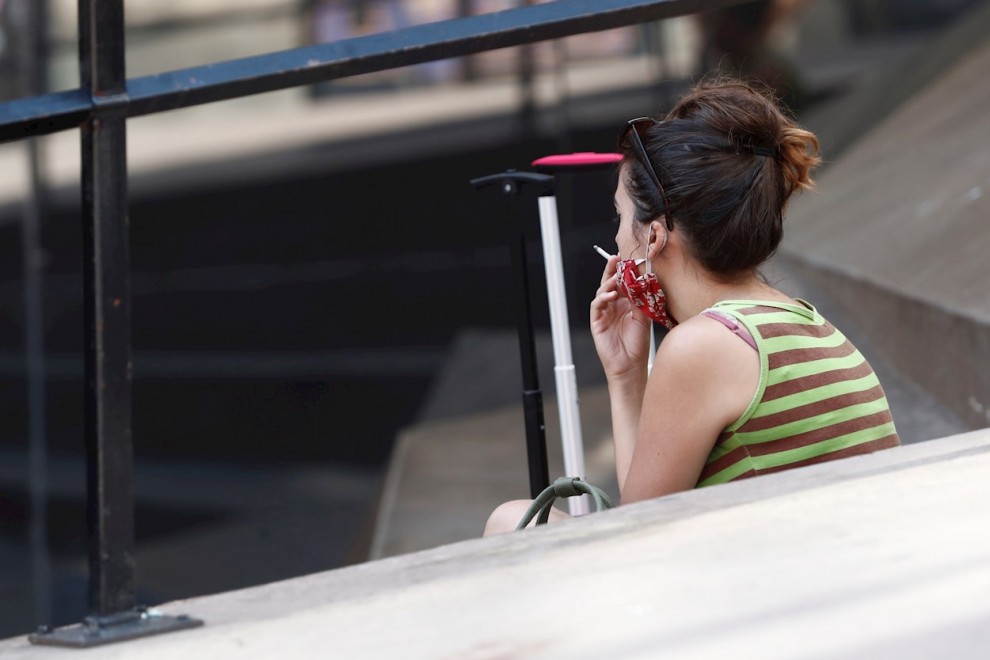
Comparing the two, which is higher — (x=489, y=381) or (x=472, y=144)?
(x=472, y=144)

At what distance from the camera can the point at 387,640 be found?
0.92 metres

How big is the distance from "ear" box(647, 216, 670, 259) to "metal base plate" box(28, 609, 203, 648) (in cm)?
84

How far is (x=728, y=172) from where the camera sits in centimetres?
158

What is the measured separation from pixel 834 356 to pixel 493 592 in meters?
0.70

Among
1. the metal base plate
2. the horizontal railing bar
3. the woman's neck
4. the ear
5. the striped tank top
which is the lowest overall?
the metal base plate

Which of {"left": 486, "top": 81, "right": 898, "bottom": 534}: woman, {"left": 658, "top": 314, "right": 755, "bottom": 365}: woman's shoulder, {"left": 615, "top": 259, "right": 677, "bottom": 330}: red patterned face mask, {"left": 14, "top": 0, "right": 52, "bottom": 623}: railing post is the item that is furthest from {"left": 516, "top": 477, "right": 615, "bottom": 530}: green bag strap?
{"left": 14, "top": 0, "right": 52, "bottom": 623}: railing post

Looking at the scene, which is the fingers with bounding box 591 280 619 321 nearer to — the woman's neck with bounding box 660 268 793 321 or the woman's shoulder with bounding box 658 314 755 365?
the woman's neck with bounding box 660 268 793 321

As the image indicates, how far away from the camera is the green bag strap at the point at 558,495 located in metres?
1.52

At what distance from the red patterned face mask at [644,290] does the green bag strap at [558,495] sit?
0.99 ft

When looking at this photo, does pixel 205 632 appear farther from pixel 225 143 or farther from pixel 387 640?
pixel 225 143

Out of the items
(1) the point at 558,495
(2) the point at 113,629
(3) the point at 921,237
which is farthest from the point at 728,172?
(3) the point at 921,237

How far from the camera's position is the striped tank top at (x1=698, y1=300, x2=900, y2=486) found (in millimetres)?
1466

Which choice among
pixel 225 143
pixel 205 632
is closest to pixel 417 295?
pixel 225 143

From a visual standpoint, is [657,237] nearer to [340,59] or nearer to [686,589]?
[340,59]
